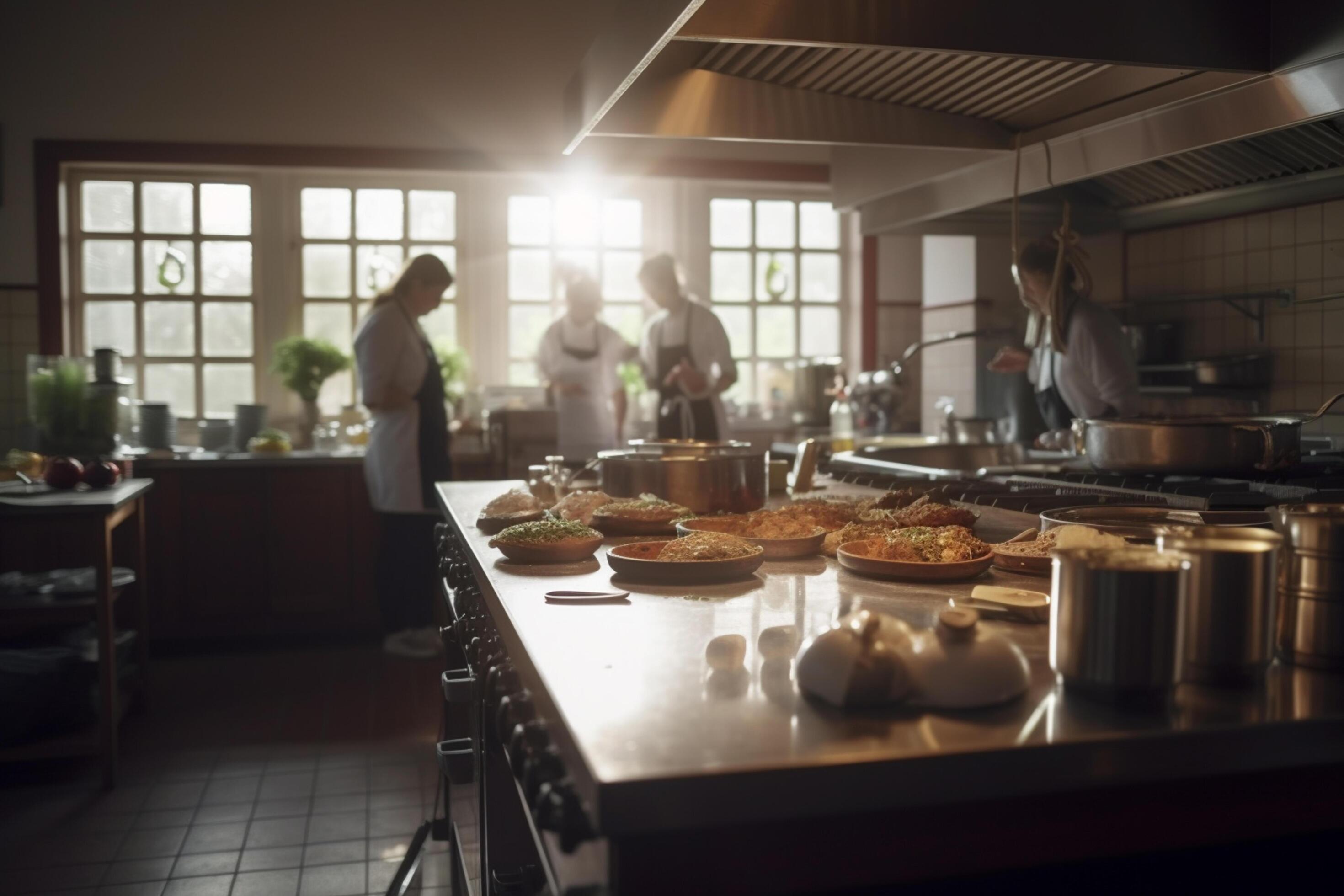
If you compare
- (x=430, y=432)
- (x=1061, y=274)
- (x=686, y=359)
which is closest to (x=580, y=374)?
(x=686, y=359)

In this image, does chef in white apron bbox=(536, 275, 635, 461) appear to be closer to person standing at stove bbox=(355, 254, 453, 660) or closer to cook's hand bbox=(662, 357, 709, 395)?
cook's hand bbox=(662, 357, 709, 395)

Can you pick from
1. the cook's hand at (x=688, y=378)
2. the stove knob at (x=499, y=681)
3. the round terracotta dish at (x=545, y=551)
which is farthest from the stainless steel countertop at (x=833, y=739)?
the cook's hand at (x=688, y=378)

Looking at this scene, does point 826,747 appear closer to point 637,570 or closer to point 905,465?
point 637,570

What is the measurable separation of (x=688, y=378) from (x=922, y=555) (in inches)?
133

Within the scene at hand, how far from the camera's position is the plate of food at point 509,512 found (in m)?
2.08

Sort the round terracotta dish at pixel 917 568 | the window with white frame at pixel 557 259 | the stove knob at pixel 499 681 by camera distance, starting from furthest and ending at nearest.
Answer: the window with white frame at pixel 557 259, the round terracotta dish at pixel 917 568, the stove knob at pixel 499 681

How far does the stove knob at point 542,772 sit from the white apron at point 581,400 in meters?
4.42

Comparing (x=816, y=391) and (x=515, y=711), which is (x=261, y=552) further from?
(x=515, y=711)

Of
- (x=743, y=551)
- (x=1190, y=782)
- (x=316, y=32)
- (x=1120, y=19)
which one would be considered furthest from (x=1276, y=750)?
(x=316, y=32)

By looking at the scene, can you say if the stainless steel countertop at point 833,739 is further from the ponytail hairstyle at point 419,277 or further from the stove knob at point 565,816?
the ponytail hairstyle at point 419,277

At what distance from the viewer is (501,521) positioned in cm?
207

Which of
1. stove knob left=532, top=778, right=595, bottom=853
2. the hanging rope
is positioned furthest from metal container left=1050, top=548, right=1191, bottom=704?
the hanging rope

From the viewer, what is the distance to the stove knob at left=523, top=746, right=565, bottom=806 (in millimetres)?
940

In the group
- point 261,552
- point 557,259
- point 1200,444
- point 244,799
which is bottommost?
point 244,799
